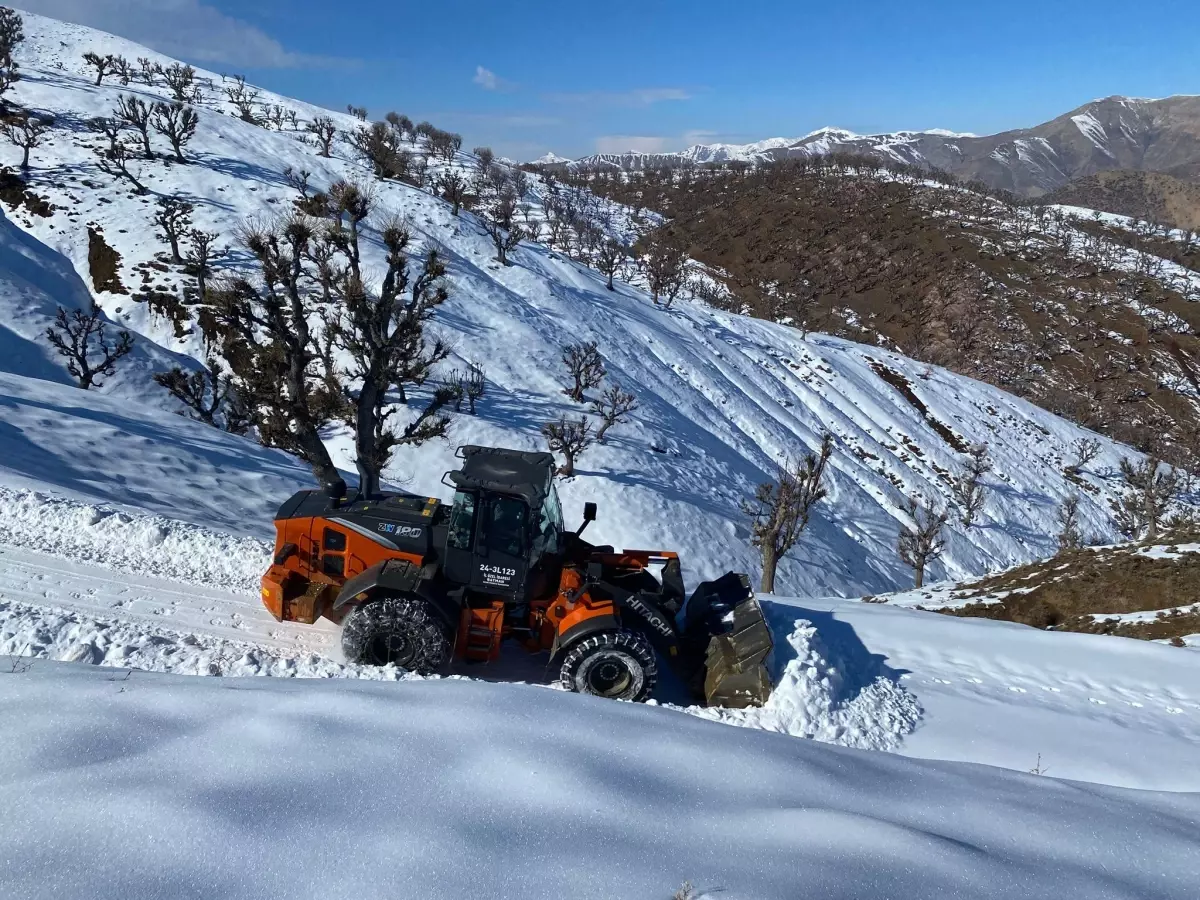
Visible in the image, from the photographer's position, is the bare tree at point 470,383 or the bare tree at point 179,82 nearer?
the bare tree at point 470,383

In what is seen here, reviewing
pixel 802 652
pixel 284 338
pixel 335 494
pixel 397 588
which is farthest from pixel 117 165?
pixel 802 652

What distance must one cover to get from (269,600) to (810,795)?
259 inches

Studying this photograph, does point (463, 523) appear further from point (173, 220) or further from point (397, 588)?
point (173, 220)

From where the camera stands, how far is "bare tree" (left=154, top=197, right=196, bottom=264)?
113ft

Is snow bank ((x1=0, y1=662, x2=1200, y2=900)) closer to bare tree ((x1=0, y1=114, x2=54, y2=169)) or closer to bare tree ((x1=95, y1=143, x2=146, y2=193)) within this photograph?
bare tree ((x1=95, y1=143, x2=146, y2=193))

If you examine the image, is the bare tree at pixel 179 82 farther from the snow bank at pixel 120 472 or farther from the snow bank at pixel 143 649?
the snow bank at pixel 143 649

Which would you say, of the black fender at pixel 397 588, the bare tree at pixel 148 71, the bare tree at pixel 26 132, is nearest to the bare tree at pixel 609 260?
the bare tree at pixel 26 132

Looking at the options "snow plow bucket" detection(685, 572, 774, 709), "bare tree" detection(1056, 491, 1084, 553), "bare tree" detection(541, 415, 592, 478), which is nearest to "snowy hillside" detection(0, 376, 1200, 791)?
"snow plow bucket" detection(685, 572, 774, 709)

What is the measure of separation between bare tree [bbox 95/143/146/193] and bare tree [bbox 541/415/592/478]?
108 ft

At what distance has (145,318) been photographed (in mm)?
31672

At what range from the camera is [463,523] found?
8266 millimetres

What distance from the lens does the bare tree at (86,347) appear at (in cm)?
2436

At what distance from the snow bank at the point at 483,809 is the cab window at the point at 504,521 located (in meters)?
2.58

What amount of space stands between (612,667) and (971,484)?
41.5 metres
